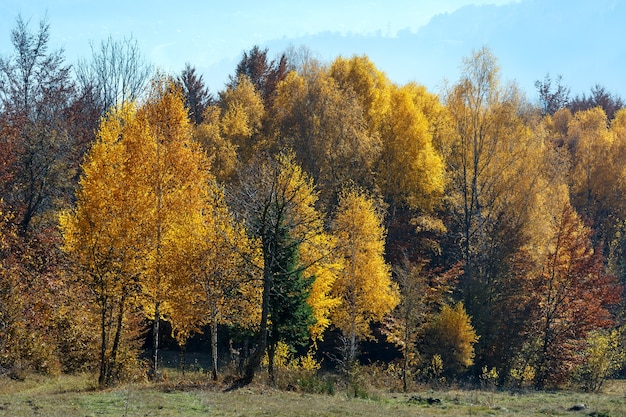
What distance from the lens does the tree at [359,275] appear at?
35.7m

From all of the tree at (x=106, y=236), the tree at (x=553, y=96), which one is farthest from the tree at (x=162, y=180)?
the tree at (x=553, y=96)

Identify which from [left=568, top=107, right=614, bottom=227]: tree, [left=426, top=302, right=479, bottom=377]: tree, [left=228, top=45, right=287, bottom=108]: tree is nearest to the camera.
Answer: [left=426, top=302, right=479, bottom=377]: tree

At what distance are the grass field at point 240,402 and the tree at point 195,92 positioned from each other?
47.5 meters

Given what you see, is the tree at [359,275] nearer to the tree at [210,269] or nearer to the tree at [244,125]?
the tree at [210,269]

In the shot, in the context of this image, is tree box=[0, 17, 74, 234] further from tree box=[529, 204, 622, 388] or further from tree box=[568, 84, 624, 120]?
tree box=[568, 84, 624, 120]

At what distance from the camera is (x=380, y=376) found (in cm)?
3353

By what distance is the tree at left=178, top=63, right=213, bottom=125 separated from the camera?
70.9 m

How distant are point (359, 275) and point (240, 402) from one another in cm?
1735

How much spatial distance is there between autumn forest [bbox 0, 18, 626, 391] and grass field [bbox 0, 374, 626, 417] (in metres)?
2.19

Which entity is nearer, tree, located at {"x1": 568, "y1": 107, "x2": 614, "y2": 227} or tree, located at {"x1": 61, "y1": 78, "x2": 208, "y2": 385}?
tree, located at {"x1": 61, "y1": 78, "x2": 208, "y2": 385}

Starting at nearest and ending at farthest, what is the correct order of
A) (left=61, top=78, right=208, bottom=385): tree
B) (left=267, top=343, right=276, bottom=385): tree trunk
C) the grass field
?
1. the grass field
2. (left=61, top=78, right=208, bottom=385): tree
3. (left=267, top=343, right=276, bottom=385): tree trunk

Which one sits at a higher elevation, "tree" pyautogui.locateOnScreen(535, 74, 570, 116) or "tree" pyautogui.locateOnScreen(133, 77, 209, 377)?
"tree" pyautogui.locateOnScreen(535, 74, 570, 116)

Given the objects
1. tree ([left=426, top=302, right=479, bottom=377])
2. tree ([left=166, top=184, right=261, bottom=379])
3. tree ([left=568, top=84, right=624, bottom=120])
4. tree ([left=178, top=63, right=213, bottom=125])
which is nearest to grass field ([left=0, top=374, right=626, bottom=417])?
tree ([left=166, top=184, right=261, bottom=379])

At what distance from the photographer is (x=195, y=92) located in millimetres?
72375
